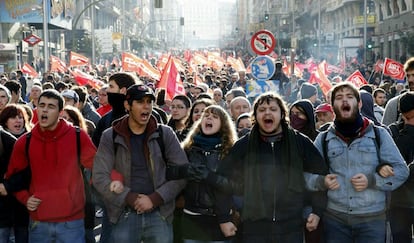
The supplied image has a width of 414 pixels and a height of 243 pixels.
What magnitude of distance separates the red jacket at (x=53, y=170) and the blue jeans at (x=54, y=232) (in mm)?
39

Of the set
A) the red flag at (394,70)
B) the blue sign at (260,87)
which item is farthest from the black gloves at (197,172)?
the red flag at (394,70)

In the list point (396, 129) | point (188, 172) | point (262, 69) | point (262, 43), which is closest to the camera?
point (188, 172)

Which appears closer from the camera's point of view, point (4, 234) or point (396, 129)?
point (4, 234)

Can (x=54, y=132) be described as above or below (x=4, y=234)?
above

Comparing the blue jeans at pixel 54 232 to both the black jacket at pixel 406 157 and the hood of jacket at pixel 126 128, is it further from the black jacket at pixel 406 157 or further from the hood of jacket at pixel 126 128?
the black jacket at pixel 406 157

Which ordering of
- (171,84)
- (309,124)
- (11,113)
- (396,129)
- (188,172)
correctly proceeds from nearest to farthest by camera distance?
(188,172)
(396,129)
(11,113)
(309,124)
(171,84)

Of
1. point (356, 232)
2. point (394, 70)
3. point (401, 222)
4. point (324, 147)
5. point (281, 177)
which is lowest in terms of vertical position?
point (401, 222)

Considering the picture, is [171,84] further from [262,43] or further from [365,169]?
[365,169]

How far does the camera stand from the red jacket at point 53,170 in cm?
559

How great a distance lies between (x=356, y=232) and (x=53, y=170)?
2205mm

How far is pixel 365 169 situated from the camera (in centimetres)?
542

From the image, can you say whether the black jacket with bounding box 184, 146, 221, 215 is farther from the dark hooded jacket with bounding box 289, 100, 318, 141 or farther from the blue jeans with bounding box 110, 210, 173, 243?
the dark hooded jacket with bounding box 289, 100, 318, 141

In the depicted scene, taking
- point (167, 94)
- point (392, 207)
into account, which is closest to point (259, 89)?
point (167, 94)

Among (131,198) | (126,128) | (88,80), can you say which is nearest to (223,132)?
(126,128)
